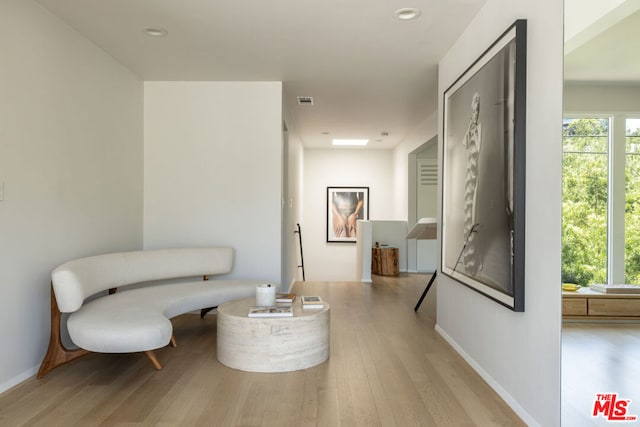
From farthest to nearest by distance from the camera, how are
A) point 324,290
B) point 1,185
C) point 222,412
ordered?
point 324,290
point 1,185
point 222,412

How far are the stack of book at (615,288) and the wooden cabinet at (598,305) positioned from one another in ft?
0.04

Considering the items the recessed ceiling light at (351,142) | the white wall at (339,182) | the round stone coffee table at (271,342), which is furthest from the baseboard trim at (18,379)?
the white wall at (339,182)

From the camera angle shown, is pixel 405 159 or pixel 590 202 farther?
pixel 405 159

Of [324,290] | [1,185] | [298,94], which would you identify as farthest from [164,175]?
[324,290]

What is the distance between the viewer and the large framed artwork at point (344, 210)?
31.8ft

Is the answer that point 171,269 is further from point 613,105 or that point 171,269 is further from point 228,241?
point 613,105

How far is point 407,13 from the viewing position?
3111mm

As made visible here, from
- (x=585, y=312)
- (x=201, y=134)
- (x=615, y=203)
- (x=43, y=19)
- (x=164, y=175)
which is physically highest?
(x=43, y=19)

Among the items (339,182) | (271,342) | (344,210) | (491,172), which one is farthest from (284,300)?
(339,182)

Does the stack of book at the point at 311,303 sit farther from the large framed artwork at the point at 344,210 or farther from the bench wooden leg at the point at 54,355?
the large framed artwork at the point at 344,210

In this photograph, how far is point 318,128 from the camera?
7359 millimetres

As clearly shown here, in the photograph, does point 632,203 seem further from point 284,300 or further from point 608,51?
point 284,300

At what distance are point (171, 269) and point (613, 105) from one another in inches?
143

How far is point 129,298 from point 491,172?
2709 millimetres
